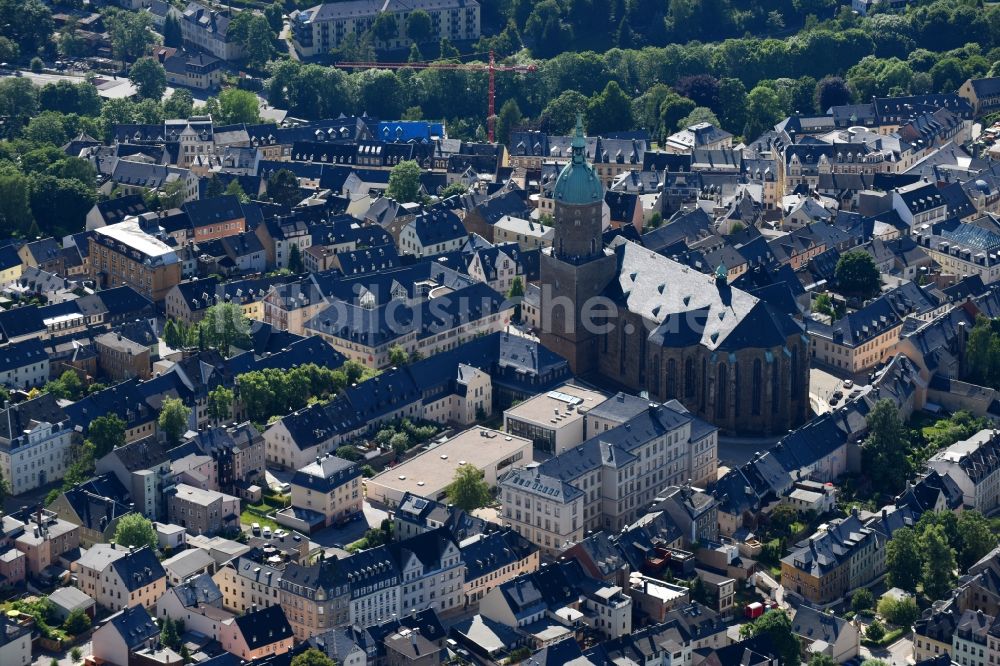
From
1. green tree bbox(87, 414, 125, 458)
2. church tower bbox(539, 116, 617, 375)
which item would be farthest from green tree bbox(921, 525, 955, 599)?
green tree bbox(87, 414, 125, 458)

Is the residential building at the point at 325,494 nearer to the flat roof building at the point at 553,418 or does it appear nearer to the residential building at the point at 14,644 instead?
the flat roof building at the point at 553,418

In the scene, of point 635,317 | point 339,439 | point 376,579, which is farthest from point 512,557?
point 635,317

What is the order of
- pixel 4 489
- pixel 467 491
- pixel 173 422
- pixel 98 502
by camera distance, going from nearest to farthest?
pixel 98 502, pixel 467 491, pixel 4 489, pixel 173 422

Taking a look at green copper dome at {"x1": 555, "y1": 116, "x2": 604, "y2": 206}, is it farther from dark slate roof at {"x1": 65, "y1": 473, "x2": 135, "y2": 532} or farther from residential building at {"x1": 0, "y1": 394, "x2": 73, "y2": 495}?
dark slate roof at {"x1": 65, "y1": 473, "x2": 135, "y2": 532}

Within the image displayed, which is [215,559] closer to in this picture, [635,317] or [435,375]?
[435,375]

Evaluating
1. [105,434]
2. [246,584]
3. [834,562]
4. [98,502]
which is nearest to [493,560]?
[246,584]

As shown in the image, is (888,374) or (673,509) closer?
(673,509)

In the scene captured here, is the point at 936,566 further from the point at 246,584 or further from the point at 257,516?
the point at 257,516
